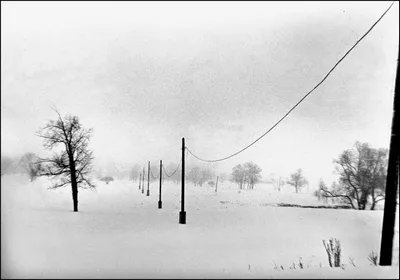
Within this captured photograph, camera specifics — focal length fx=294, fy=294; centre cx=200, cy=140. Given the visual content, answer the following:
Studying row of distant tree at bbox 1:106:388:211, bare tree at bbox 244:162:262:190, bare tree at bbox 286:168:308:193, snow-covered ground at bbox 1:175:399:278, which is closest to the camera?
snow-covered ground at bbox 1:175:399:278

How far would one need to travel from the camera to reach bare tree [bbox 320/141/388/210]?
33.5 metres

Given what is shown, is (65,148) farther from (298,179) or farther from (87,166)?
(298,179)

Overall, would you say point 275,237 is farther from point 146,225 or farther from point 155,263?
point 155,263

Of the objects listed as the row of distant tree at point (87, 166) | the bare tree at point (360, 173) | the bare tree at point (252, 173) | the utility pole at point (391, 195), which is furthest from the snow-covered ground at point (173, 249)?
the bare tree at point (252, 173)

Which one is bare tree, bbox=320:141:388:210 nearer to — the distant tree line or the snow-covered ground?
the snow-covered ground

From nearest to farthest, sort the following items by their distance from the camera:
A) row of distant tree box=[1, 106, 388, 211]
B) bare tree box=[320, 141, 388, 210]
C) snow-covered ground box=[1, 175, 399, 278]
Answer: snow-covered ground box=[1, 175, 399, 278]
row of distant tree box=[1, 106, 388, 211]
bare tree box=[320, 141, 388, 210]

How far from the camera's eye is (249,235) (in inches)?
760

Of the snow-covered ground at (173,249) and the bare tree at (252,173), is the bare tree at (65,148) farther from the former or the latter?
the bare tree at (252,173)

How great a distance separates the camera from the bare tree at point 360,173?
33.5 m

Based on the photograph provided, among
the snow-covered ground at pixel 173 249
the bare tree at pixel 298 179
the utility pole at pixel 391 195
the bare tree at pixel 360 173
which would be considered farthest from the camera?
the bare tree at pixel 298 179

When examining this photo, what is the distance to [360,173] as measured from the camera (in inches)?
1463

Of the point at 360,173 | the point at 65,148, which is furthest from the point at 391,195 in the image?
the point at 360,173

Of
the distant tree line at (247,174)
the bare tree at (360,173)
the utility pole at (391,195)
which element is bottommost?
the distant tree line at (247,174)

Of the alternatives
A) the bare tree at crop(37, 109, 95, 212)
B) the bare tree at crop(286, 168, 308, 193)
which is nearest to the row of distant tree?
the bare tree at crop(37, 109, 95, 212)
